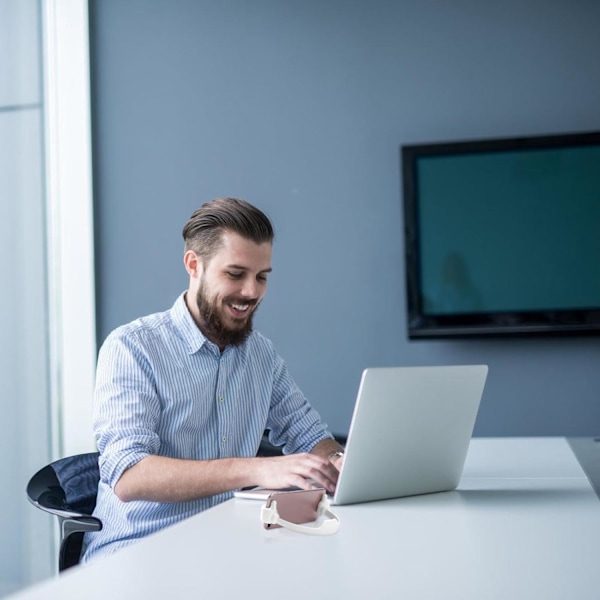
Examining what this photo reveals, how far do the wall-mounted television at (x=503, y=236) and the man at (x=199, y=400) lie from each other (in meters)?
1.47

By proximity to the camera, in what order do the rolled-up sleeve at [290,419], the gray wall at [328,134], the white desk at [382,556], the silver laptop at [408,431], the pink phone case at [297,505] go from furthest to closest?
the gray wall at [328,134]
the rolled-up sleeve at [290,419]
the silver laptop at [408,431]
the pink phone case at [297,505]
the white desk at [382,556]

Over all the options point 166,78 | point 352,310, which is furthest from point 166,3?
point 352,310

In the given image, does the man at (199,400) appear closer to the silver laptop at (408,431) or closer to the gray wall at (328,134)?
the silver laptop at (408,431)

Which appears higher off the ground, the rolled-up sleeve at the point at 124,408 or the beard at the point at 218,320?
the beard at the point at 218,320

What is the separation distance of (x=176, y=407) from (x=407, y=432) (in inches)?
24.5

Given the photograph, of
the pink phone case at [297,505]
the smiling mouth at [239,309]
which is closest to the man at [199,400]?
the smiling mouth at [239,309]

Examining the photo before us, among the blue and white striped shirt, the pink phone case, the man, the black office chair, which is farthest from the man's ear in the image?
the pink phone case

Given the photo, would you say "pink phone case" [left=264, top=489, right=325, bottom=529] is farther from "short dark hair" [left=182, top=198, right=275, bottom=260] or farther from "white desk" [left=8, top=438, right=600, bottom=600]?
"short dark hair" [left=182, top=198, right=275, bottom=260]

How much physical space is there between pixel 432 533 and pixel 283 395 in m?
1.01

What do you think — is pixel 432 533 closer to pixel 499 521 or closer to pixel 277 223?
pixel 499 521

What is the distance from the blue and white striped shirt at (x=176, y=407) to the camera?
6.23 feet

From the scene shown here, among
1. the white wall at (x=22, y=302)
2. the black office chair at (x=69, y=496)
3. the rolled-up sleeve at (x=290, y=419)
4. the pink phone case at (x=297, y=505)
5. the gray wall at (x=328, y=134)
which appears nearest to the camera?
the pink phone case at (x=297, y=505)

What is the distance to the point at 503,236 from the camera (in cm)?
363

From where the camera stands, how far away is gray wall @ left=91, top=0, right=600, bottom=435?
3717 mm
